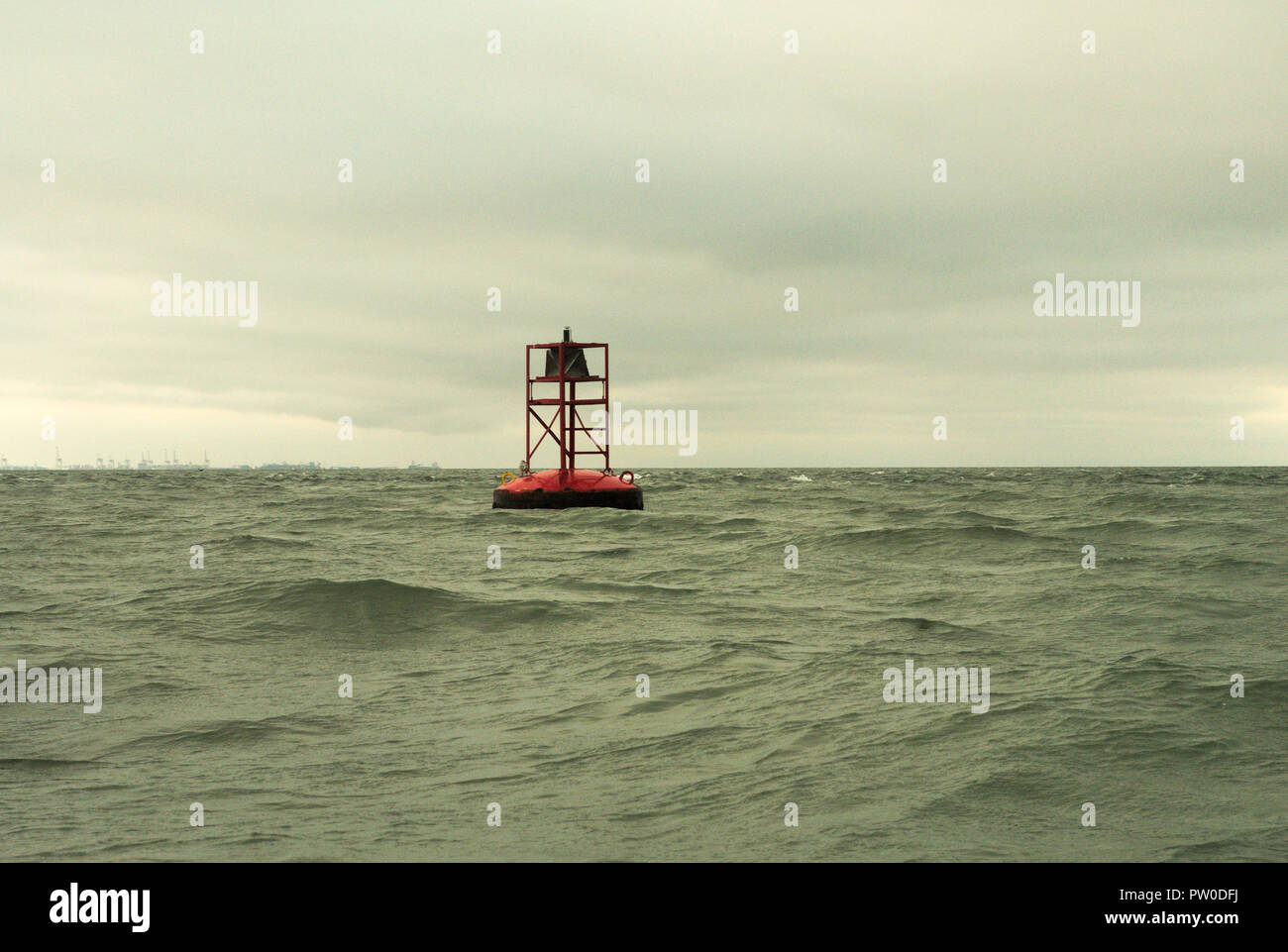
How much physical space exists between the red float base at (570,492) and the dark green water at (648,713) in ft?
51.6

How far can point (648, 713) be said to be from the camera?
9.37 meters

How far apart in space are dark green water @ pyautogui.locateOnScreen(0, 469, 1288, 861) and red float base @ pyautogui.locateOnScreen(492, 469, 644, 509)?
1572cm

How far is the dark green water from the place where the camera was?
6355mm

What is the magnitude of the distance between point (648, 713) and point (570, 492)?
28.5 metres

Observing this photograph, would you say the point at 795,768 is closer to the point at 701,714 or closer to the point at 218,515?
the point at 701,714

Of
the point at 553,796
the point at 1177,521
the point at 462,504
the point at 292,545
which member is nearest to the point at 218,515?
the point at 462,504

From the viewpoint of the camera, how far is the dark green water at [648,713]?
6.36m
